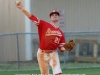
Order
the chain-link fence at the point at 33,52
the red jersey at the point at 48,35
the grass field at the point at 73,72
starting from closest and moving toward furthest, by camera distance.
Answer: the red jersey at the point at 48,35 < the grass field at the point at 73,72 < the chain-link fence at the point at 33,52

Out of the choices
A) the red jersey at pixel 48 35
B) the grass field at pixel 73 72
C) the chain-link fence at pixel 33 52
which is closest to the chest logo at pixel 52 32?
the red jersey at pixel 48 35

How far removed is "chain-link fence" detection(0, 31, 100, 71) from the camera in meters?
15.1

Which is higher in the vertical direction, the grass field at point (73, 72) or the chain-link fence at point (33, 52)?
the chain-link fence at point (33, 52)

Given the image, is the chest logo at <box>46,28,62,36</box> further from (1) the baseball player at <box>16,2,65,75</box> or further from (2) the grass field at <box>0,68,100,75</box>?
(2) the grass field at <box>0,68,100,75</box>

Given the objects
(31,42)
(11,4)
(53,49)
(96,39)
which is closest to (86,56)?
(96,39)

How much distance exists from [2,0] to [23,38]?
211 cm

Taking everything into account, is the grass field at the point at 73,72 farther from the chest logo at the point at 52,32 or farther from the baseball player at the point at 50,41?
the chest logo at the point at 52,32

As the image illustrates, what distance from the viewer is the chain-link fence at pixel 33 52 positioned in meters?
15.1

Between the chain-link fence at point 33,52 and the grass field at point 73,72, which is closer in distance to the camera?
the grass field at point 73,72

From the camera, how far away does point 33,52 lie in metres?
15.5

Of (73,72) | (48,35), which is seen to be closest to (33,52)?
(73,72)

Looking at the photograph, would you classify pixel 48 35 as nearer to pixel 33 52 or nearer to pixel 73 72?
pixel 73 72

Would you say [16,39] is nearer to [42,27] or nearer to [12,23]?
[12,23]

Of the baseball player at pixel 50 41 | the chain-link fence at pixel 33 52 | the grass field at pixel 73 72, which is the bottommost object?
the grass field at pixel 73 72
